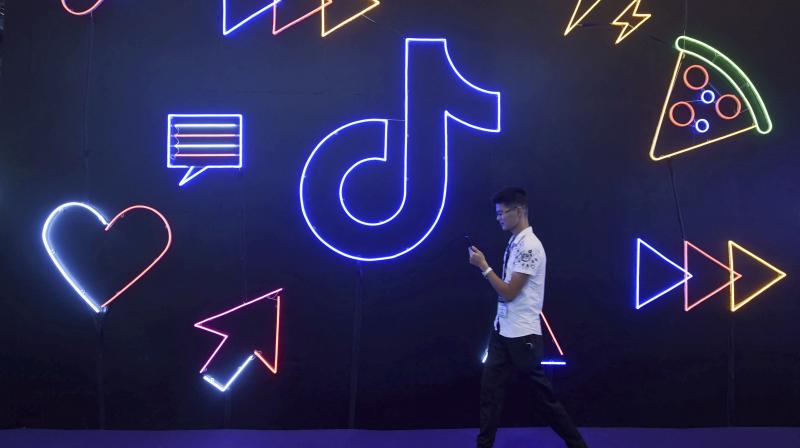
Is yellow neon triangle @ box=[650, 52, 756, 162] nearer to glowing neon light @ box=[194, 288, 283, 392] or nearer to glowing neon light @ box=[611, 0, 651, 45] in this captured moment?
glowing neon light @ box=[611, 0, 651, 45]

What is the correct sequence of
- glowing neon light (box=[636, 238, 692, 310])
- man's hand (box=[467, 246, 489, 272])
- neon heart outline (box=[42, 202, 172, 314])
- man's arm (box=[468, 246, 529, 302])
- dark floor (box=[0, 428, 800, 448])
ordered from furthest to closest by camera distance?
1. glowing neon light (box=[636, 238, 692, 310])
2. neon heart outline (box=[42, 202, 172, 314])
3. dark floor (box=[0, 428, 800, 448])
4. man's hand (box=[467, 246, 489, 272])
5. man's arm (box=[468, 246, 529, 302])

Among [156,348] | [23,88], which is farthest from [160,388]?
[23,88]

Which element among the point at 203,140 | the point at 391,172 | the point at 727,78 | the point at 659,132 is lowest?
the point at 391,172

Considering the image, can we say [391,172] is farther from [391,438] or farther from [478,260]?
[391,438]

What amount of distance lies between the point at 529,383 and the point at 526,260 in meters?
0.72

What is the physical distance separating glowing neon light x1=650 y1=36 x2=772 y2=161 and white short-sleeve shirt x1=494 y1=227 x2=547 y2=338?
144 cm

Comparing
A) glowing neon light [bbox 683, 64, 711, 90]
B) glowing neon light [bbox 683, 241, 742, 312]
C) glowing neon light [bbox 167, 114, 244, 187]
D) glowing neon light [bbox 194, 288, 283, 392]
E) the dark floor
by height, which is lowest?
the dark floor

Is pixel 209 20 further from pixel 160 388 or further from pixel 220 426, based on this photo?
pixel 220 426

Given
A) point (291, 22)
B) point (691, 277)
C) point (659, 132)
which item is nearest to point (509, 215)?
point (659, 132)

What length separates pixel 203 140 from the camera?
3648 mm

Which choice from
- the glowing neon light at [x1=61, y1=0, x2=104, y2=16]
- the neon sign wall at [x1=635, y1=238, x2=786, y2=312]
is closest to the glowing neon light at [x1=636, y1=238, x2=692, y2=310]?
the neon sign wall at [x1=635, y1=238, x2=786, y2=312]

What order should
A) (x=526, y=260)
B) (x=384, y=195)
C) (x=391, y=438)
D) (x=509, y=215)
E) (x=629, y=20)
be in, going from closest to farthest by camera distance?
(x=526, y=260) → (x=509, y=215) → (x=391, y=438) → (x=384, y=195) → (x=629, y=20)

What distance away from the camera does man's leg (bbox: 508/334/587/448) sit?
2.97 m

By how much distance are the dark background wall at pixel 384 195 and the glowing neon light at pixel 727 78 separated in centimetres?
7
